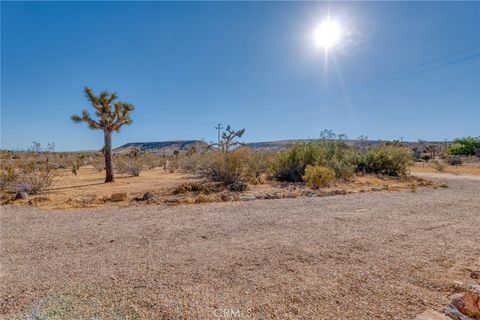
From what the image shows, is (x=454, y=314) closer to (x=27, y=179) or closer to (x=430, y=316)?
(x=430, y=316)

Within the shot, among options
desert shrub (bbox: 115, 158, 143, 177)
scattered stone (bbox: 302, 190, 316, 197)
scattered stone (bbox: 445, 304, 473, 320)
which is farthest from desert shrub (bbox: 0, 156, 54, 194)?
scattered stone (bbox: 445, 304, 473, 320)

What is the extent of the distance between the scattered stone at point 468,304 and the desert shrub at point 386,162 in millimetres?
17578

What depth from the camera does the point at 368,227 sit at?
596 centimetres

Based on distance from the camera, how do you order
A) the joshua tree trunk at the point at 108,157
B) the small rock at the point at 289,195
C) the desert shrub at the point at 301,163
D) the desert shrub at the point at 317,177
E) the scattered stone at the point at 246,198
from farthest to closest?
the joshua tree trunk at the point at 108,157, the desert shrub at the point at 301,163, the desert shrub at the point at 317,177, the small rock at the point at 289,195, the scattered stone at the point at 246,198

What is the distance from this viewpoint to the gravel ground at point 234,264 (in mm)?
2971

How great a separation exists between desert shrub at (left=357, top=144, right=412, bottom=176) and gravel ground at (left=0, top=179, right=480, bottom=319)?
12.6 meters

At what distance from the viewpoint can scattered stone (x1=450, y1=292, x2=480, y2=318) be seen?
2.73 m

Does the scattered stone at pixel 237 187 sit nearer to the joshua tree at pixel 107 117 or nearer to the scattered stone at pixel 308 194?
the scattered stone at pixel 308 194

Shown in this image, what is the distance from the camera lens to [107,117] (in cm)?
1652

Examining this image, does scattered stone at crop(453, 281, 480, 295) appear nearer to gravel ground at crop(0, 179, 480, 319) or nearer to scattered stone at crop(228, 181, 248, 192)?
gravel ground at crop(0, 179, 480, 319)

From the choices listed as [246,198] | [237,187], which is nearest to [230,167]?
[237,187]

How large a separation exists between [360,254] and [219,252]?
2.16m

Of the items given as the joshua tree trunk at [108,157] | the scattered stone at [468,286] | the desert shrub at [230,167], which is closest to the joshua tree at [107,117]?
the joshua tree trunk at [108,157]

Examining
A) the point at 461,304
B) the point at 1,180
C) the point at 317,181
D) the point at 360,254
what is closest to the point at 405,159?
the point at 317,181
